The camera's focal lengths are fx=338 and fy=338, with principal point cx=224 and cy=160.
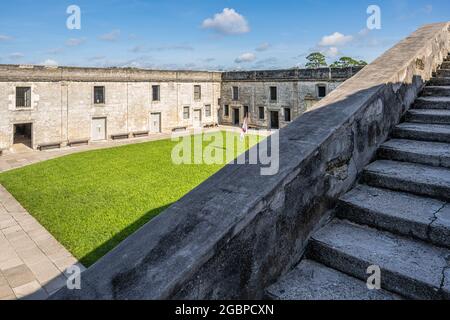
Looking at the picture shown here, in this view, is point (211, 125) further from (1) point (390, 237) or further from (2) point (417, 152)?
(1) point (390, 237)

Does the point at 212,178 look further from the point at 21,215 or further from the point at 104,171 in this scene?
the point at 104,171

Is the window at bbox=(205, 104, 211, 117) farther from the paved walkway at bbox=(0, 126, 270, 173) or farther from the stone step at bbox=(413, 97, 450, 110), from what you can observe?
the stone step at bbox=(413, 97, 450, 110)

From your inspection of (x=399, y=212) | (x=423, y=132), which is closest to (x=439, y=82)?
(x=423, y=132)

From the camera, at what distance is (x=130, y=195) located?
1165 centimetres

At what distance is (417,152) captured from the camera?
10.5 feet

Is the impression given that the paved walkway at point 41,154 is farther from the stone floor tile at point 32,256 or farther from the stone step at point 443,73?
the stone step at point 443,73

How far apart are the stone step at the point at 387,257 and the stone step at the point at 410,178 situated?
0.56m

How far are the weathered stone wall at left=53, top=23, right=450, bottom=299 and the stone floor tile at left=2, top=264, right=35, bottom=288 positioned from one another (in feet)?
18.8

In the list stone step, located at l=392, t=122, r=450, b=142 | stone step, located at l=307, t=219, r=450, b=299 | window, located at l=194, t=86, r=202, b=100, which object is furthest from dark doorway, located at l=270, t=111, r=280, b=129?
stone step, located at l=307, t=219, r=450, b=299

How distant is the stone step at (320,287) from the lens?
6.71 feet

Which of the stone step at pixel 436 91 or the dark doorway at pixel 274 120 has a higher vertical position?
the dark doorway at pixel 274 120

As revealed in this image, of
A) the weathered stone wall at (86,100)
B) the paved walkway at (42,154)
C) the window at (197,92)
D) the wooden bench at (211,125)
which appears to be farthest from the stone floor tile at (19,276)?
the window at (197,92)

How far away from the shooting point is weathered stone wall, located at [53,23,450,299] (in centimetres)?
170
